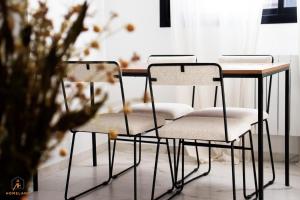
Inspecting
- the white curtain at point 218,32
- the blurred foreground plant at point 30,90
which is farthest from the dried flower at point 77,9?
the white curtain at point 218,32

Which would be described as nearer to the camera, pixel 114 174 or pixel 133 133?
pixel 133 133

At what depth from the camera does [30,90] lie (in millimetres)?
587

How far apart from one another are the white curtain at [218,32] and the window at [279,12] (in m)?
0.15

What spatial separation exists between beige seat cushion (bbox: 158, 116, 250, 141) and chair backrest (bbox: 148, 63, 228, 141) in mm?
61

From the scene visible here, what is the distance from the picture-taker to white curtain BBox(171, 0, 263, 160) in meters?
3.13

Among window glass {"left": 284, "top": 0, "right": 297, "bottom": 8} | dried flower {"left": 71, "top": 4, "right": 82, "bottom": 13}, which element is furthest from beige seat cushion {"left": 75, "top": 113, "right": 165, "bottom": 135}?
dried flower {"left": 71, "top": 4, "right": 82, "bottom": 13}

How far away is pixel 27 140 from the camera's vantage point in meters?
0.59

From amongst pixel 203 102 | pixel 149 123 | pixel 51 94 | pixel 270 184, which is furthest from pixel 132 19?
pixel 51 94

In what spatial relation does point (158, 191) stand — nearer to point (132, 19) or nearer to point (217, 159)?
point (217, 159)

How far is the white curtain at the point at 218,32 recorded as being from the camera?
313 cm

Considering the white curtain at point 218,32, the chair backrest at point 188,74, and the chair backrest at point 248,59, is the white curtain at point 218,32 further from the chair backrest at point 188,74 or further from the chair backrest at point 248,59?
the chair backrest at point 188,74

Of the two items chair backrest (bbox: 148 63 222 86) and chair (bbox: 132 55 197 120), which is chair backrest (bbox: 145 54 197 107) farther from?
chair backrest (bbox: 148 63 222 86)

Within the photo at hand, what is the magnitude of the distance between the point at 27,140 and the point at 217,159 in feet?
9.33

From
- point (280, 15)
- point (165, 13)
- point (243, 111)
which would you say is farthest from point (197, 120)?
point (165, 13)
